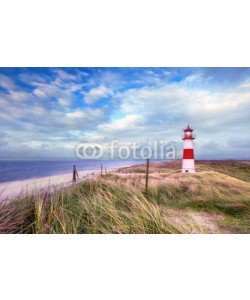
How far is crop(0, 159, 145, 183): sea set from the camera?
12.4 feet

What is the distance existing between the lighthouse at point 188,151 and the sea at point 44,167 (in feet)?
2.16

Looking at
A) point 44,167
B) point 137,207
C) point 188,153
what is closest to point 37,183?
point 44,167

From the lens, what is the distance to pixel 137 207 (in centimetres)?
351

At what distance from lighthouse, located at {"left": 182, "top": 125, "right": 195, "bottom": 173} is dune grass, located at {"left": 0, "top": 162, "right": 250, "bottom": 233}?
6.7 inches

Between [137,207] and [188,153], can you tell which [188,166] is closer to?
[188,153]

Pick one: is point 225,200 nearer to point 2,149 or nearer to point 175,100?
point 175,100

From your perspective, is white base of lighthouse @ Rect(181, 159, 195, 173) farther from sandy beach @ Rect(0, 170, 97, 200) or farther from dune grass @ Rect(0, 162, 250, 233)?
sandy beach @ Rect(0, 170, 97, 200)

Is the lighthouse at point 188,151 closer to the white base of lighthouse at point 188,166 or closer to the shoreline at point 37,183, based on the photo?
the white base of lighthouse at point 188,166

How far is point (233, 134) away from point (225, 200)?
94cm

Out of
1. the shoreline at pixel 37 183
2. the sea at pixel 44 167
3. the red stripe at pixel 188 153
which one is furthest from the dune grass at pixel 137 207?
the red stripe at pixel 188 153

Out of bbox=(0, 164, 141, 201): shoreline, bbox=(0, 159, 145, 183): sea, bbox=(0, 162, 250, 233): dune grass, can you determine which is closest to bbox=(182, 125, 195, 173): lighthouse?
bbox=(0, 162, 250, 233): dune grass

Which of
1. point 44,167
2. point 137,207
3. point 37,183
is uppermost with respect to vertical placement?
point 44,167

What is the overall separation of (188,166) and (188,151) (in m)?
0.35
